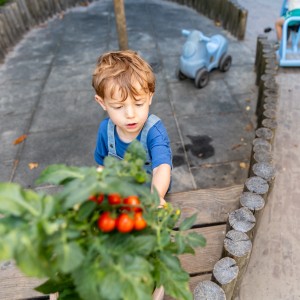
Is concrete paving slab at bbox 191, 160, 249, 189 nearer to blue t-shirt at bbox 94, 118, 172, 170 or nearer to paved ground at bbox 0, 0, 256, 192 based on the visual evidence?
paved ground at bbox 0, 0, 256, 192

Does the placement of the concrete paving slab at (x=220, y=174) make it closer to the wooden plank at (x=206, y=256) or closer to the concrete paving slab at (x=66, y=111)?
the wooden plank at (x=206, y=256)

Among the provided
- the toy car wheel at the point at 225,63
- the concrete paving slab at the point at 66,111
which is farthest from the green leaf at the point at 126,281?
the toy car wheel at the point at 225,63

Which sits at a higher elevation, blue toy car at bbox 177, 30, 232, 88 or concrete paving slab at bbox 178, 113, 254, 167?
blue toy car at bbox 177, 30, 232, 88

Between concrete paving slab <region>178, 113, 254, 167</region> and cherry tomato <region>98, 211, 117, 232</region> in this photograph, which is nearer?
cherry tomato <region>98, 211, 117, 232</region>

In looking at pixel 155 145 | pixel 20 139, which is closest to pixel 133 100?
pixel 155 145

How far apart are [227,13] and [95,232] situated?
612cm

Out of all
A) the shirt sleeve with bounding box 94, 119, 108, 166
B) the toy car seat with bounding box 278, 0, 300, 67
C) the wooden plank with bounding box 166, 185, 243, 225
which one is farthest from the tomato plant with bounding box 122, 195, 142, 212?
the toy car seat with bounding box 278, 0, 300, 67

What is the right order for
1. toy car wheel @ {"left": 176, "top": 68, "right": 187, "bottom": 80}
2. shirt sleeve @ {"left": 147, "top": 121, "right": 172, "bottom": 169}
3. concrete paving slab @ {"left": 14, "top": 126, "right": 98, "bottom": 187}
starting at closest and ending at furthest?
shirt sleeve @ {"left": 147, "top": 121, "right": 172, "bottom": 169}
concrete paving slab @ {"left": 14, "top": 126, "right": 98, "bottom": 187}
toy car wheel @ {"left": 176, "top": 68, "right": 187, "bottom": 80}

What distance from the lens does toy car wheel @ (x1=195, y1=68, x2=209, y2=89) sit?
4.37 m

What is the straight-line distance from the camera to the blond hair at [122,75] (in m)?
1.56

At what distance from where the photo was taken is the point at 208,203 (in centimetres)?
215

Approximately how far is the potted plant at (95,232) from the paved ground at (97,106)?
2176 millimetres

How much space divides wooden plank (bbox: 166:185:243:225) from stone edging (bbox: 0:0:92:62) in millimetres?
4616

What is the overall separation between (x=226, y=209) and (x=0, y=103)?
3558mm
